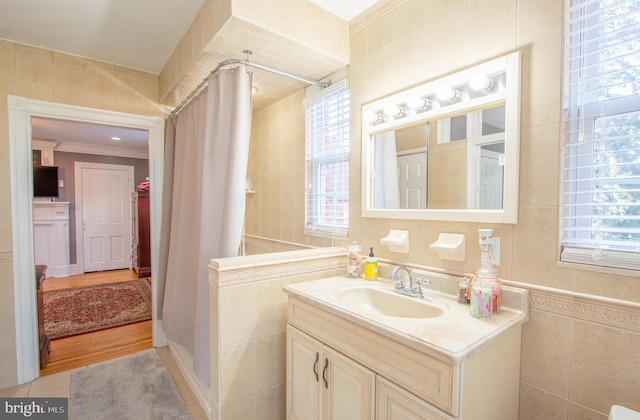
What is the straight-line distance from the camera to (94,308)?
3572 mm

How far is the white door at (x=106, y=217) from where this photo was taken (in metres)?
5.35

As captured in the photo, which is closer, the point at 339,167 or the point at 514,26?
the point at 514,26

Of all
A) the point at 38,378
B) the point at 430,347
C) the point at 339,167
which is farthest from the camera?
the point at 38,378

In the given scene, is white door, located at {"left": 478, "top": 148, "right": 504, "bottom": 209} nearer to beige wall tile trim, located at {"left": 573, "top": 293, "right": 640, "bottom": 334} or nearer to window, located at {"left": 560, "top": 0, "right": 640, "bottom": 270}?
window, located at {"left": 560, "top": 0, "right": 640, "bottom": 270}

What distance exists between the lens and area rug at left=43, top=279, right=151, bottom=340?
10.1 ft

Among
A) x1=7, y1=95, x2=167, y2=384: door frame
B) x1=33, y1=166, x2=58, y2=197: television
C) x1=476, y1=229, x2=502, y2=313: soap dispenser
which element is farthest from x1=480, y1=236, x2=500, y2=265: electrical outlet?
x1=33, y1=166, x2=58, y2=197: television

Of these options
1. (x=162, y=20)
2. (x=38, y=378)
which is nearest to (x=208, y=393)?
(x=38, y=378)

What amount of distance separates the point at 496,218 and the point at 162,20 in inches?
86.8

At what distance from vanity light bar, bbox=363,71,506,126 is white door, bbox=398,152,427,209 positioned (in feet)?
0.75

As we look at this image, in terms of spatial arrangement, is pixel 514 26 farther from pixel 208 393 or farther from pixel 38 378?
pixel 38 378

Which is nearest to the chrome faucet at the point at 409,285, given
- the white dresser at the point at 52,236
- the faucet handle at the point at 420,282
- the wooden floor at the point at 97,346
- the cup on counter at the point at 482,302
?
the faucet handle at the point at 420,282

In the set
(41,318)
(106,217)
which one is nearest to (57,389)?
(41,318)

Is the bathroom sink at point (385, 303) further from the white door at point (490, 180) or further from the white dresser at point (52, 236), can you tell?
the white dresser at point (52, 236)

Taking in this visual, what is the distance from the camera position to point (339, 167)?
2059 millimetres
